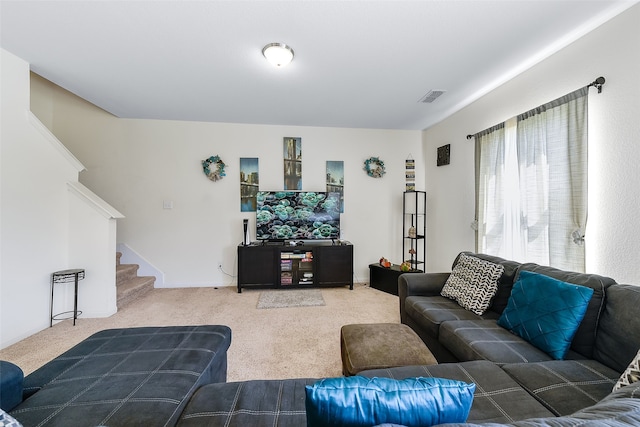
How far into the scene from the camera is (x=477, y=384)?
112 cm

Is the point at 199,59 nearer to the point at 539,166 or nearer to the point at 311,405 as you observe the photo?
the point at 311,405

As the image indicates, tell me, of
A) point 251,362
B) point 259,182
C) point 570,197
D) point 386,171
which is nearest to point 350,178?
point 386,171

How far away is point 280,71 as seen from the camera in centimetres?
245

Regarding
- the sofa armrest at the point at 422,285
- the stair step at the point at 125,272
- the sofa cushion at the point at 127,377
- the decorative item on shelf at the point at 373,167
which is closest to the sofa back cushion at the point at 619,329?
the sofa armrest at the point at 422,285

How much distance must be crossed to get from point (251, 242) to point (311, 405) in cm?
354

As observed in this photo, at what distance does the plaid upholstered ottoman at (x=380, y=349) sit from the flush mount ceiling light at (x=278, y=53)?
7.16 feet

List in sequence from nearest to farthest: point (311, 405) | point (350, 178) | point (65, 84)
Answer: point (311, 405)
point (65, 84)
point (350, 178)

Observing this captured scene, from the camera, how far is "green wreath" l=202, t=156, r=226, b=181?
3.91 metres

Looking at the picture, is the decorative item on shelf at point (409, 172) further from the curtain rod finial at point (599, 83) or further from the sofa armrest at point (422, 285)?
the curtain rod finial at point (599, 83)

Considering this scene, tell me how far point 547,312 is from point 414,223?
2854mm

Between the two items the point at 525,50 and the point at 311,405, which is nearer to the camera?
the point at 311,405

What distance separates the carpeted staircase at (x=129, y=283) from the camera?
3156 millimetres

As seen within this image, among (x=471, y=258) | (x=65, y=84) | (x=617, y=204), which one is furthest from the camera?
(x=65, y=84)

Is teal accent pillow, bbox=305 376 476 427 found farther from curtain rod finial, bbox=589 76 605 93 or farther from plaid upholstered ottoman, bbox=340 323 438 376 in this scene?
curtain rod finial, bbox=589 76 605 93
